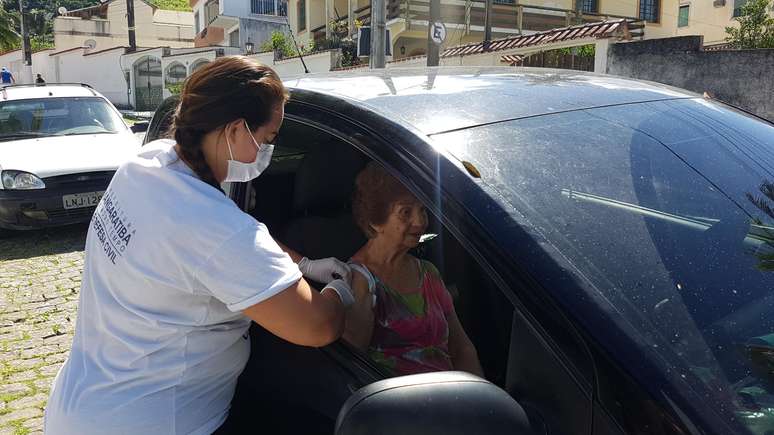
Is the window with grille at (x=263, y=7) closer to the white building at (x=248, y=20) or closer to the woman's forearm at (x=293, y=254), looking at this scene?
the white building at (x=248, y=20)

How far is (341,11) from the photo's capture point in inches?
1144

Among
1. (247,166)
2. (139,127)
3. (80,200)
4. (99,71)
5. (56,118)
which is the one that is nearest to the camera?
(247,166)

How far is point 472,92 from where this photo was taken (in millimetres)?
1835

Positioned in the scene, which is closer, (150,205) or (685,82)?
(150,205)

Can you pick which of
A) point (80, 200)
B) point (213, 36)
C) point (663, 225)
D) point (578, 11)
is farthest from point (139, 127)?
point (213, 36)

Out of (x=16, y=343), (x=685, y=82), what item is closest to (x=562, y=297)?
(x=16, y=343)

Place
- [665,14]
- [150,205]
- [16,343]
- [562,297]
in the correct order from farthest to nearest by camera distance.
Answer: [665,14]
[16,343]
[150,205]
[562,297]

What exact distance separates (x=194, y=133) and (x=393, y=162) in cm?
48

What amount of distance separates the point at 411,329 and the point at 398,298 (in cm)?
10

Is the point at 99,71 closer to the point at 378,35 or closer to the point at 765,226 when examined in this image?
the point at 378,35

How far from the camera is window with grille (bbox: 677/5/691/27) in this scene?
25709 mm

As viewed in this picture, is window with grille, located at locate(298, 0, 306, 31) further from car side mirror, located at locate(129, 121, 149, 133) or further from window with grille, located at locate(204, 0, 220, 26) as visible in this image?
car side mirror, located at locate(129, 121, 149, 133)

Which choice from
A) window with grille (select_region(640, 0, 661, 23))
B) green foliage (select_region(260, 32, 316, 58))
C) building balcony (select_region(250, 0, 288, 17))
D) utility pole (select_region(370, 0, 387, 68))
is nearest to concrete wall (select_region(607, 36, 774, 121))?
utility pole (select_region(370, 0, 387, 68))

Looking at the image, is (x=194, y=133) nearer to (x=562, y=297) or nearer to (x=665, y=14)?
(x=562, y=297)
